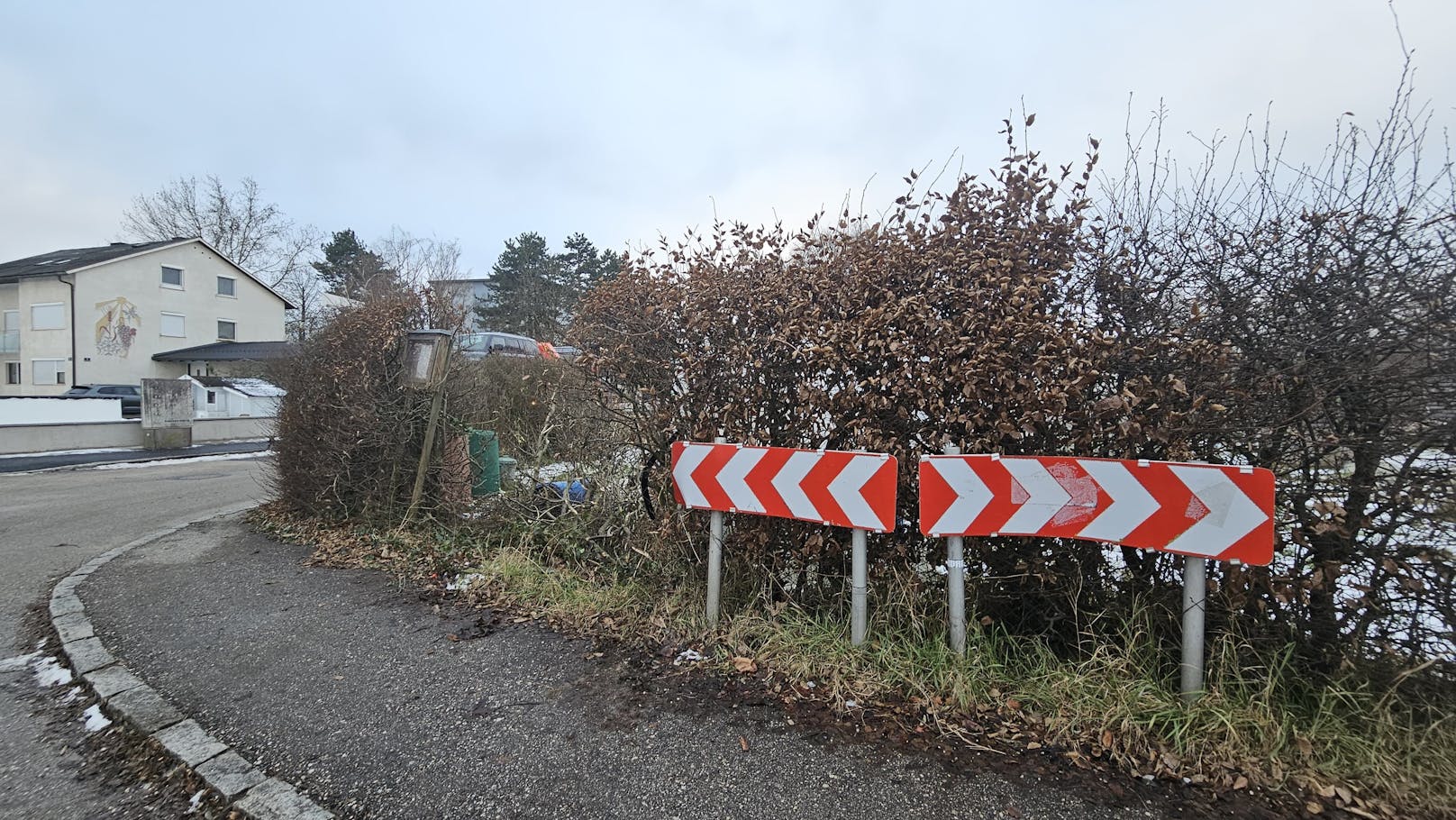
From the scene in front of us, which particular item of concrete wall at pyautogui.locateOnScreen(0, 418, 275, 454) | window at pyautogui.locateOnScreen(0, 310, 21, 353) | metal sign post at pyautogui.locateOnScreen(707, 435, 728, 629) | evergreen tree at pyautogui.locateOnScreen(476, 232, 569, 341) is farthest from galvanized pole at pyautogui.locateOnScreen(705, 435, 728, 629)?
window at pyautogui.locateOnScreen(0, 310, 21, 353)

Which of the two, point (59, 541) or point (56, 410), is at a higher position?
point (56, 410)

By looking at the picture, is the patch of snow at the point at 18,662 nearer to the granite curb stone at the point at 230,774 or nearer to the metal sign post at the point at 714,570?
the granite curb stone at the point at 230,774

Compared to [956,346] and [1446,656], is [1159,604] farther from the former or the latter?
[956,346]

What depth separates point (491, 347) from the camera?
11406 mm

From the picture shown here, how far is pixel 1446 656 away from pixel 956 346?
2.20m

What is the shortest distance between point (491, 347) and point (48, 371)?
4029cm

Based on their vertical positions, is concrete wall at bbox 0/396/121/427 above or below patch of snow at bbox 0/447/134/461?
above

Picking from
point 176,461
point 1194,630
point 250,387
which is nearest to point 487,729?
point 1194,630

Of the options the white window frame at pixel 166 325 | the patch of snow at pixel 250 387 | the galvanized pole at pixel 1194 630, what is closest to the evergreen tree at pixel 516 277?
the patch of snow at pixel 250 387

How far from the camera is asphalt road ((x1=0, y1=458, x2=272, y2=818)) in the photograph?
267 cm

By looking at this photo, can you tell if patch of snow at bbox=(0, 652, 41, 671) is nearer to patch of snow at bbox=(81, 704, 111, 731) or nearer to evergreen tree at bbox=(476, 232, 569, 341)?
patch of snow at bbox=(81, 704, 111, 731)

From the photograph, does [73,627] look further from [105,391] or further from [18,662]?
[105,391]

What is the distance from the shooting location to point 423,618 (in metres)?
4.42

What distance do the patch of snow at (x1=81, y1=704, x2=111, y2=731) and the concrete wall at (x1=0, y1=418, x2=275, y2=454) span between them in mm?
12398
